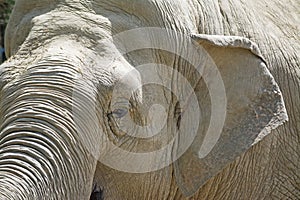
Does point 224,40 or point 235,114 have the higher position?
point 224,40

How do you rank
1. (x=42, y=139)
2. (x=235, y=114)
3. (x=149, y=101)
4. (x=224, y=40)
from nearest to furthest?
(x=42, y=139)
(x=149, y=101)
(x=224, y=40)
(x=235, y=114)

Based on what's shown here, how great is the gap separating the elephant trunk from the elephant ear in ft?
2.61

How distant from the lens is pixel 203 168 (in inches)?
214

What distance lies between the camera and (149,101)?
17.0 ft

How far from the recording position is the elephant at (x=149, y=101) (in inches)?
184

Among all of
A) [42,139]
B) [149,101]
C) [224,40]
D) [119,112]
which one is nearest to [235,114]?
[224,40]

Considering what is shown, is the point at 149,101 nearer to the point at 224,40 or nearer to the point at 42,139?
the point at 224,40

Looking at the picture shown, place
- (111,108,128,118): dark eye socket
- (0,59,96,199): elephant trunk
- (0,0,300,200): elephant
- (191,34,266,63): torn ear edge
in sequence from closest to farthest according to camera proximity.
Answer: (0,59,96,199): elephant trunk → (0,0,300,200): elephant → (111,108,128,118): dark eye socket → (191,34,266,63): torn ear edge

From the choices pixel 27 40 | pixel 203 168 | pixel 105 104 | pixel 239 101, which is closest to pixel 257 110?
pixel 239 101

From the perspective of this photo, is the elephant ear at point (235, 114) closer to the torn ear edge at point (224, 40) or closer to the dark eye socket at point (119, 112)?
the torn ear edge at point (224, 40)

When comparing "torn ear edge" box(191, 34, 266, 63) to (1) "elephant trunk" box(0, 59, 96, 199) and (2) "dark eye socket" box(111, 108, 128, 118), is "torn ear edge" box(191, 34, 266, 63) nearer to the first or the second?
(2) "dark eye socket" box(111, 108, 128, 118)

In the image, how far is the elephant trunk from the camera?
14.7 feet

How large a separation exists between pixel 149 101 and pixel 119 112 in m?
0.25

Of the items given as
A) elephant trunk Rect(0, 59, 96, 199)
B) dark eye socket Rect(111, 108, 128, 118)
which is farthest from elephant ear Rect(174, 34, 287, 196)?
elephant trunk Rect(0, 59, 96, 199)
